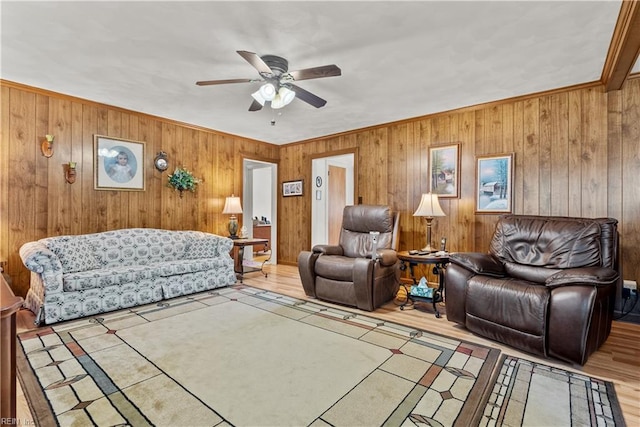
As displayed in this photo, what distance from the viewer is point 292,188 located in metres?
6.02

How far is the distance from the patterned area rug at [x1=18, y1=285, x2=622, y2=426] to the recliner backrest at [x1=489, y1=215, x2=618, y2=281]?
3.21ft

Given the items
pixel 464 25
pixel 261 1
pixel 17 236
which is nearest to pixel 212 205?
pixel 17 236

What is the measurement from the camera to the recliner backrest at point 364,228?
12.6ft

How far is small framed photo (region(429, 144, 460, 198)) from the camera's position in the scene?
13.3 ft

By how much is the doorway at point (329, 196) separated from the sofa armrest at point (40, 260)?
3.67 meters

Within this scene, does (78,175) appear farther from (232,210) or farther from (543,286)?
(543,286)

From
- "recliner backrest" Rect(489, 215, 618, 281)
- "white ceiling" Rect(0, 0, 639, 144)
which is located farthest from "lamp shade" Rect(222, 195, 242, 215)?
"recliner backrest" Rect(489, 215, 618, 281)

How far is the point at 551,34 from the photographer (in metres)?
2.37

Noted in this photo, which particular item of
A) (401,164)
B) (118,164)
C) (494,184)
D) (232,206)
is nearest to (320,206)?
(232,206)

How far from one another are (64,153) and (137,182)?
84 centimetres

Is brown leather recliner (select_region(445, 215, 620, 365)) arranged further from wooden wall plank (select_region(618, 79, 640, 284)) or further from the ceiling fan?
the ceiling fan

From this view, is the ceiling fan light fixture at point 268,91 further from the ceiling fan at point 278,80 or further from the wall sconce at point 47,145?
the wall sconce at point 47,145

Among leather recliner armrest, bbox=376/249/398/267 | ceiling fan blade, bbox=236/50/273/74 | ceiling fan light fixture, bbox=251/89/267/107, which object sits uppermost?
ceiling fan blade, bbox=236/50/273/74

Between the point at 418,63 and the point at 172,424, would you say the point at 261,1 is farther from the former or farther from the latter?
the point at 172,424
